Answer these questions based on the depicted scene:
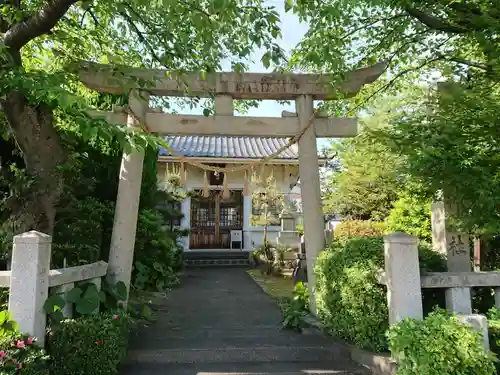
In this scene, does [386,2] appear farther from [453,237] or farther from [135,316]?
[135,316]

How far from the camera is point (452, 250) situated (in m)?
4.69

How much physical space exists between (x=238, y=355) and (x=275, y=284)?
6.36 meters

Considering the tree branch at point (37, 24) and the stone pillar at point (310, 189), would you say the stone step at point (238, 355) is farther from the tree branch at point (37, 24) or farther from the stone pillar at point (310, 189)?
the tree branch at point (37, 24)

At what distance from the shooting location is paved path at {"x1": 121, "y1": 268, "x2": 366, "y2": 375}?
4.27m

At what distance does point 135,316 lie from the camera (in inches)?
234

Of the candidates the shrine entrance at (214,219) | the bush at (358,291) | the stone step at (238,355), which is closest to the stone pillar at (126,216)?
the stone step at (238,355)

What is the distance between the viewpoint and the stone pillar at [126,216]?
5.16 meters

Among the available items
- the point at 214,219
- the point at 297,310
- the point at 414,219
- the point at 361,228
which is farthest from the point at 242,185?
the point at 297,310

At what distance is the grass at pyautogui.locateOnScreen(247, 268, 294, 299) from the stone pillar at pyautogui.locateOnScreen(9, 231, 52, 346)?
594cm

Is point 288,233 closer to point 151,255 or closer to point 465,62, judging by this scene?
point 151,255

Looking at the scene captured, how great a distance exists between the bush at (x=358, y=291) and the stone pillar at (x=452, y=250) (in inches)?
9.7

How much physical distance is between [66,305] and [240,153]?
42.2ft

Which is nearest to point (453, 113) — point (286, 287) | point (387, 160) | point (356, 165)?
point (387, 160)

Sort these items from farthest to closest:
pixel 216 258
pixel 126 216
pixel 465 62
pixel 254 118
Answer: pixel 216 258 < pixel 254 118 < pixel 465 62 < pixel 126 216
